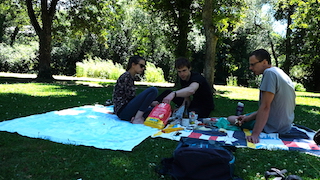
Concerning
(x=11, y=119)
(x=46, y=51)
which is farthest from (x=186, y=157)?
(x=46, y=51)

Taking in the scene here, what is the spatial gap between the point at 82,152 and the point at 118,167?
73cm

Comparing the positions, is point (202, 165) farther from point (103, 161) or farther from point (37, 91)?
point (37, 91)

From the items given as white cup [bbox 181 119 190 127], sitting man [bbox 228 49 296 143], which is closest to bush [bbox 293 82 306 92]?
sitting man [bbox 228 49 296 143]

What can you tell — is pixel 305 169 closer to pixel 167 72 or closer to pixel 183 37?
pixel 183 37

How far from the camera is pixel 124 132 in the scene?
4715 mm

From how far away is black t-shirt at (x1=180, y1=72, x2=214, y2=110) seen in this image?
5816mm

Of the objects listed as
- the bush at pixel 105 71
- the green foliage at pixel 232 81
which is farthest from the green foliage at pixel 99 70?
the green foliage at pixel 232 81

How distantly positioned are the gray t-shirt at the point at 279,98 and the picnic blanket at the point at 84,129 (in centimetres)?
211

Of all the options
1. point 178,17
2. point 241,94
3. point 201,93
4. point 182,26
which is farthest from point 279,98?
point 178,17

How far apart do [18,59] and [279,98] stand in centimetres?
2536

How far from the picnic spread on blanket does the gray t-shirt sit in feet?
0.52

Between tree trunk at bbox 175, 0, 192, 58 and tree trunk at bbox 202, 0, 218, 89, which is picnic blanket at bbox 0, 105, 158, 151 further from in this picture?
tree trunk at bbox 175, 0, 192, 58

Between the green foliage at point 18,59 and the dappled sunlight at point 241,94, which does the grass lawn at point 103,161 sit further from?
the green foliage at point 18,59

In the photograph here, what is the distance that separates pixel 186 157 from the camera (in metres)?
2.83
